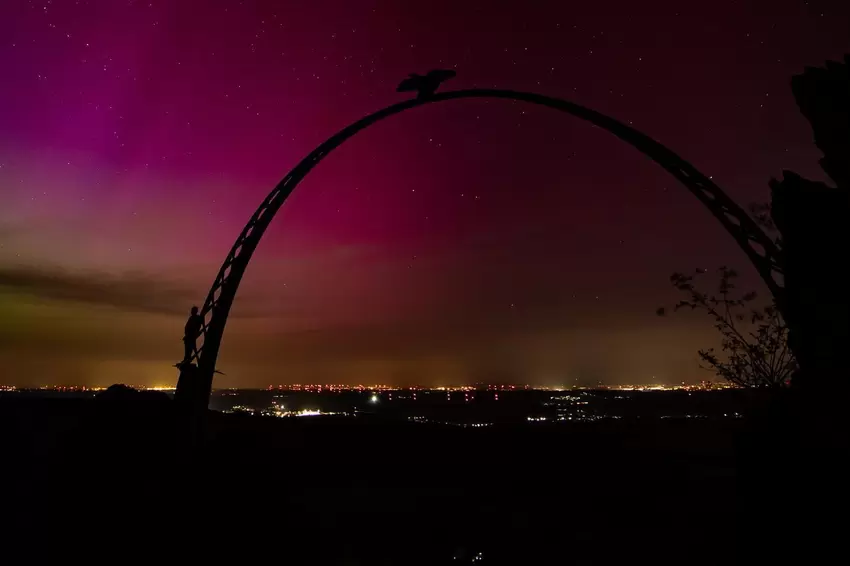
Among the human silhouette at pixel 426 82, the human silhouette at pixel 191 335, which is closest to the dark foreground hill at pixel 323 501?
the human silhouette at pixel 191 335

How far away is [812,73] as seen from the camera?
980 cm

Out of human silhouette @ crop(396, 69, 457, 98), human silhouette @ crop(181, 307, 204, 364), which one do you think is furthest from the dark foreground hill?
human silhouette @ crop(396, 69, 457, 98)

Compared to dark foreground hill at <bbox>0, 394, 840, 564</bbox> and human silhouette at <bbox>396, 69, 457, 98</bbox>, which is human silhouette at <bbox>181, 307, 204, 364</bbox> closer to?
dark foreground hill at <bbox>0, 394, 840, 564</bbox>

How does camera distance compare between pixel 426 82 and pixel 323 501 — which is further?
pixel 426 82

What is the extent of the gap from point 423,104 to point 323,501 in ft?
40.3

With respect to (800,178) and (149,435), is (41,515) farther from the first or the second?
(800,178)

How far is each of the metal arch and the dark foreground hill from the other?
9.45 feet

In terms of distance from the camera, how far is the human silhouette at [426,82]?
613 inches

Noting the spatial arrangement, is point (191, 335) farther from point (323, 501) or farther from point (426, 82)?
point (426, 82)

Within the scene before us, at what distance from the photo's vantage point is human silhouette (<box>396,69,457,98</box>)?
51.1 feet

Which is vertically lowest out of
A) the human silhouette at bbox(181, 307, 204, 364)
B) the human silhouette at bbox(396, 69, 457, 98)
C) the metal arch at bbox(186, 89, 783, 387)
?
the human silhouette at bbox(181, 307, 204, 364)

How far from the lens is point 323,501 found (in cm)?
1311

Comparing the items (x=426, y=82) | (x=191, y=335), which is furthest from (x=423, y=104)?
(x=191, y=335)

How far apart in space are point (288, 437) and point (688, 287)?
17.3 metres
